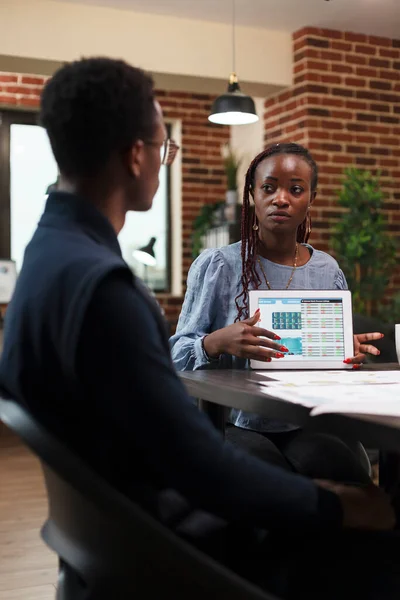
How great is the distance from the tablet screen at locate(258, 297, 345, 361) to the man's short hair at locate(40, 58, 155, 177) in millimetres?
845

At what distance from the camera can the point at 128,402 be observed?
0.78 metres

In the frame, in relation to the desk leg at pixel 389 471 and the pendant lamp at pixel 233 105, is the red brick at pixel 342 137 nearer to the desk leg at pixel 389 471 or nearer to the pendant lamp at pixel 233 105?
the pendant lamp at pixel 233 105

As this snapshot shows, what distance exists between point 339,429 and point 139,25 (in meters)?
4.58

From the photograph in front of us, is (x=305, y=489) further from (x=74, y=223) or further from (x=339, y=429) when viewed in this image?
(x=74, y=223)

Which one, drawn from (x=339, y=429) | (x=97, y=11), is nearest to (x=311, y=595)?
(x=339, y=429)

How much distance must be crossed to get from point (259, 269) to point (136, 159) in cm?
111

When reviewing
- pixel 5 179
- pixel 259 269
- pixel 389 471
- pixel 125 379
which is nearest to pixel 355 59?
pixel 5 179

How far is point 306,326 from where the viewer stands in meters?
1.72

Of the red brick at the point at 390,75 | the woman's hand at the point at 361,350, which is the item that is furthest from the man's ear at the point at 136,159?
the red brick at the point at 390,75

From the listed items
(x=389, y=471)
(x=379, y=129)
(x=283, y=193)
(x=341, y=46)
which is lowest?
(x=389, y=471)

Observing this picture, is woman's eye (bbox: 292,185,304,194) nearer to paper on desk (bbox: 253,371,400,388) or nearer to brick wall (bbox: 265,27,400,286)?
paper on desk (bbox: 253,371,400,388)

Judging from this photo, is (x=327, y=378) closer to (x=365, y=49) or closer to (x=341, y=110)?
(x=341, y=110)

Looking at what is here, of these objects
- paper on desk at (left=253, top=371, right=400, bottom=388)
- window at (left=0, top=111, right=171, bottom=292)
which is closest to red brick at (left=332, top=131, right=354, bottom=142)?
window at (left=0, top=111, right=171, bottom=292)

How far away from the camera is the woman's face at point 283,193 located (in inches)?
79.4
